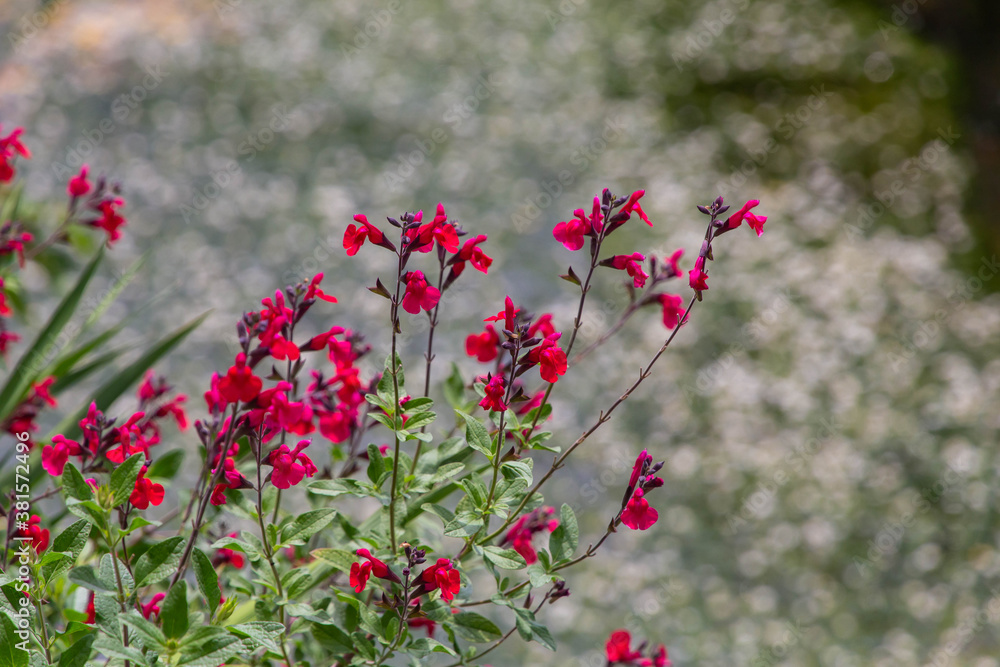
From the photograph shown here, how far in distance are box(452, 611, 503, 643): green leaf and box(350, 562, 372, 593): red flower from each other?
0.16m

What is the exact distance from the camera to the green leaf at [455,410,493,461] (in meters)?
1.24

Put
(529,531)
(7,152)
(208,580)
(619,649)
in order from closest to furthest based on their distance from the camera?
(208,580) < (619,649) < (529,531) < (7,152)

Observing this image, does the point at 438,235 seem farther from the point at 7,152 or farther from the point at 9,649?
the point at 7,152

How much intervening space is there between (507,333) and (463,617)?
0.45 meters

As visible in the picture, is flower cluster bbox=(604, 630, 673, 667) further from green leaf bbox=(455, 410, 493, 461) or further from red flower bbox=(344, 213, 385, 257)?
red flower bbox=(344, 213, 385, 257)

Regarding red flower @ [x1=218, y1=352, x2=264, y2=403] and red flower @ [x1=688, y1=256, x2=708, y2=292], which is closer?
red flower @ [x1=218, y1=352, x2=264, y2=403]

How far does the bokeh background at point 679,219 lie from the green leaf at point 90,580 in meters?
2.45

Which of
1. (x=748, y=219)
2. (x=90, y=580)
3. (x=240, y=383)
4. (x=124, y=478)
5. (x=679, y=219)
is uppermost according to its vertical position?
(x=679, y=219)

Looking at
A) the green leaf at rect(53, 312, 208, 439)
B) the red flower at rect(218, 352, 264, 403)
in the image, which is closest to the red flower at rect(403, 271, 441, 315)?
the red flower at rect(218, 352, 264, 403)

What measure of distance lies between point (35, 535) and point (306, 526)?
A: 0.48 m

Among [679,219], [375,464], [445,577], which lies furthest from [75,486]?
[679,219]

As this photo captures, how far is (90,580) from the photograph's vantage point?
3.92ft

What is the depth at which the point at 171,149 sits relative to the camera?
17.7ft

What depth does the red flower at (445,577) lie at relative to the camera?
1.22m
